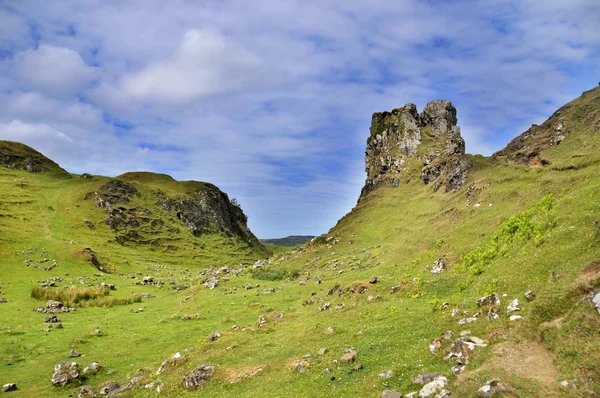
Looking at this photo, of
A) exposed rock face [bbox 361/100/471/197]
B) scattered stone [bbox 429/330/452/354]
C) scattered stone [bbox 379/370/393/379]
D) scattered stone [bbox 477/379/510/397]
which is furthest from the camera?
exposed rock face [bbox 361/100/471/197]

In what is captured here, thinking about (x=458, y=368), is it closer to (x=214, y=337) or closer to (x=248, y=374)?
(x=248, y=374)

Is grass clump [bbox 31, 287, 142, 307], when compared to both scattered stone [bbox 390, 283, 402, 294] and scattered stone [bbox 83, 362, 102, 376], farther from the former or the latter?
scattered stone [bbox 390, 283, 402, 294]

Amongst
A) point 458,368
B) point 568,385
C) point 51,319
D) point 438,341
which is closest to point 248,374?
point 438,341

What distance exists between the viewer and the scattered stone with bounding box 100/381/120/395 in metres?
26.2

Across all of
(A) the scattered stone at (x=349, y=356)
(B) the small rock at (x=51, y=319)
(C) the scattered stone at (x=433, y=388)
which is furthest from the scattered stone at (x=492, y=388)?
(B) the small rock at (x=51, y=319)

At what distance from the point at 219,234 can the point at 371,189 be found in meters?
92.5

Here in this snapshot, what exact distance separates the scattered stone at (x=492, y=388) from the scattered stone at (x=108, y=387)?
25583 mm

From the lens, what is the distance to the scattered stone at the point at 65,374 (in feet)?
91.2

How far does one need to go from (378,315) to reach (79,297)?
54813 mm

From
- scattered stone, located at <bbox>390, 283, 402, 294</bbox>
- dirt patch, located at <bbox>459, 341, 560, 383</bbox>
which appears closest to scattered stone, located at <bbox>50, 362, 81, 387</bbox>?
scattered stone, located at <bbox>390, 283, 402, 294</bbox>

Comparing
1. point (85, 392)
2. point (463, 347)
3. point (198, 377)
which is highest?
point (463, 347)

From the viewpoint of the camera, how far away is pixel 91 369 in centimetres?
3002

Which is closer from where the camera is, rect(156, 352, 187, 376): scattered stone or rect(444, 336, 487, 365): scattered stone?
rect(444, 336, 487, 365): scattered stone

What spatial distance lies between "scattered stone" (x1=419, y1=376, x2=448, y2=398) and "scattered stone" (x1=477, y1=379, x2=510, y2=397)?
81.7 inches
